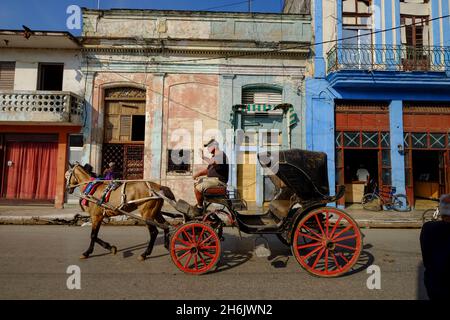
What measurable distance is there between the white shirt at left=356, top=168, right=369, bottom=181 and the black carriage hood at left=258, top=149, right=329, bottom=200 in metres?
8.95

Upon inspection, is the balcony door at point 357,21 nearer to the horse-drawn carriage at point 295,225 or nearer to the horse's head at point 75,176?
the horse-drawn carriage at point 295,225

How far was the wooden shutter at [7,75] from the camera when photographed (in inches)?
484

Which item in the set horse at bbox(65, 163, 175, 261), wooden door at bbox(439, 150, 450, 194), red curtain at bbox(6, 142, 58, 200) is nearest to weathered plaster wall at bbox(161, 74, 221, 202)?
red curtain at bbox(6, 142, 58, 200)

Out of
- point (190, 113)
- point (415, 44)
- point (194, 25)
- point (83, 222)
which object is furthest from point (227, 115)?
point (415, 44)

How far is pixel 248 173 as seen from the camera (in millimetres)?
12266

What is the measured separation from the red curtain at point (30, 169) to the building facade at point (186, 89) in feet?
6.66

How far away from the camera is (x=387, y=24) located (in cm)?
1223

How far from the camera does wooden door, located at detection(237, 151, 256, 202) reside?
40.1 feet

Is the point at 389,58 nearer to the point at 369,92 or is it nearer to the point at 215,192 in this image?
the point at 369,92

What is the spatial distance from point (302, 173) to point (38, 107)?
11294 mm

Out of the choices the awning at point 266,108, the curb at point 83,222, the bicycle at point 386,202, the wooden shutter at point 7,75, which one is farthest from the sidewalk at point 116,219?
the wooden shutter at point 7,75

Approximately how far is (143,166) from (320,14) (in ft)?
33.3

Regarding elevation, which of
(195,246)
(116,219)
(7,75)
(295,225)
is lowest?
(116,219)
